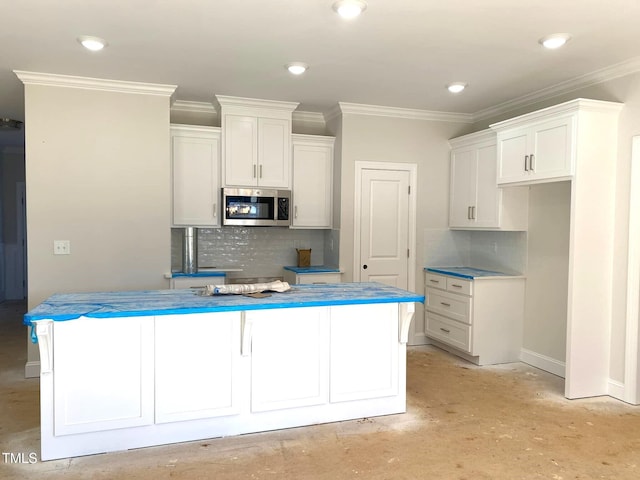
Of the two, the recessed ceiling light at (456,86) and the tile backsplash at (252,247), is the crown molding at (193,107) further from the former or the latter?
the recessed ceiling light at (456,86)

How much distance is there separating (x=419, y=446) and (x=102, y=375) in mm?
1942

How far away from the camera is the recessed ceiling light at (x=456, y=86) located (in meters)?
4.12

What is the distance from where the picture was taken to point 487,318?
4.59 metres

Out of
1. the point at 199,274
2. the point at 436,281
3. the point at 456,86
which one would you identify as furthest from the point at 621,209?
the point at 199,274

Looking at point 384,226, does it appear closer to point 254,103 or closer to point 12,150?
point 254,103

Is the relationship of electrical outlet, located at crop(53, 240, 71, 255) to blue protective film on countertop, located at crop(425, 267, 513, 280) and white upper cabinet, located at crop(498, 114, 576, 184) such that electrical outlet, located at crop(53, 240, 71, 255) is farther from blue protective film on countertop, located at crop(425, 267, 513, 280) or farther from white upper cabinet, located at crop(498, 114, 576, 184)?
white upper cabinet, located at crop(498, 114, 576, 184)

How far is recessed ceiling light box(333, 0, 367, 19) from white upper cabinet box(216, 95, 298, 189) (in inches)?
85.3

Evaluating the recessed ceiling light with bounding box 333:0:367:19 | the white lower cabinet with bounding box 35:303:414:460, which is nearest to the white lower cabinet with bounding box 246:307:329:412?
the white lower cabinet with bounding box 35:303:414:460

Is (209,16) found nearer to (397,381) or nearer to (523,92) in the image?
(397,381)

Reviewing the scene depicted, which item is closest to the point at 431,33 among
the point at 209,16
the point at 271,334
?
the point at 209,16

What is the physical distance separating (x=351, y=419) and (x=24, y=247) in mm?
7341

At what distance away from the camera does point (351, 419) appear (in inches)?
126

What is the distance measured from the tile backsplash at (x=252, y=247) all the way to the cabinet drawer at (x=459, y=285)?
4.21 feet

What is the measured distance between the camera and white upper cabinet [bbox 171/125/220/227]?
15.2ft
